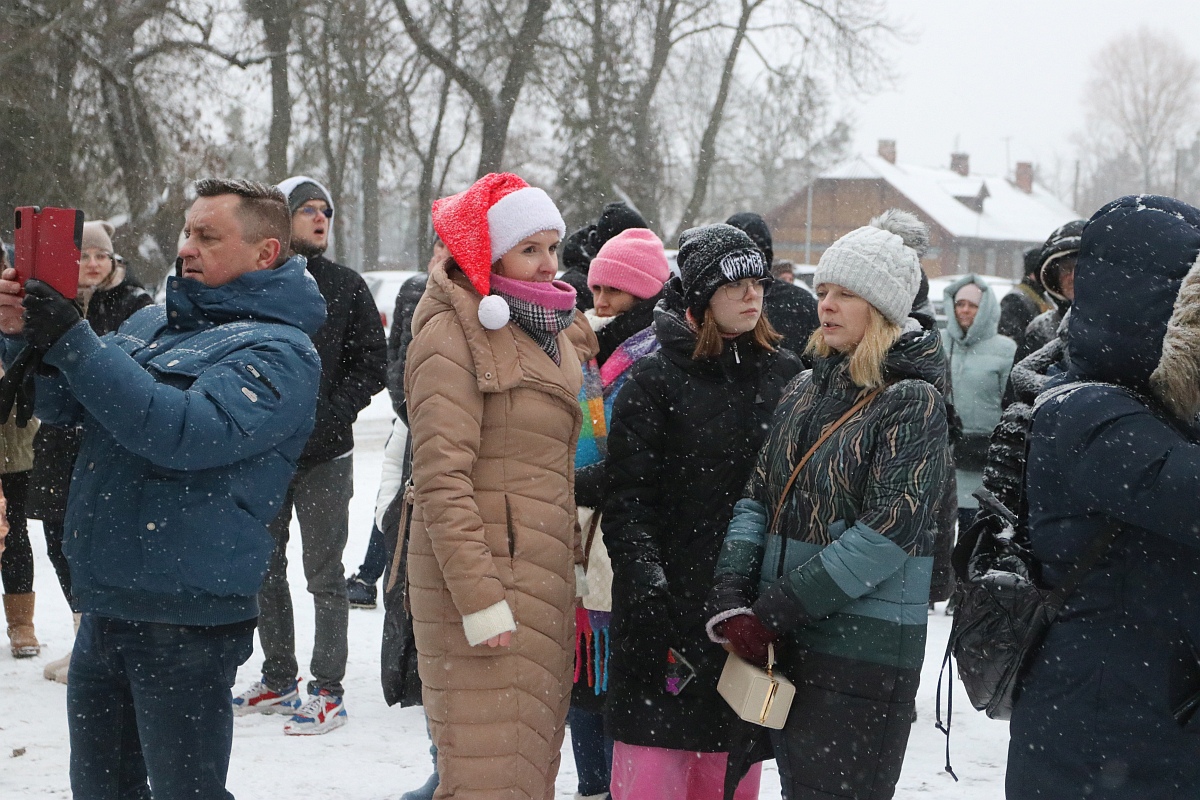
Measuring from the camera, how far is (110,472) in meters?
2.74

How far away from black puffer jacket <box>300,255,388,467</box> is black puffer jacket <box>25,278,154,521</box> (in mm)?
1106

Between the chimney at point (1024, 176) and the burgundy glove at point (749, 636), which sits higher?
the chimney at point (1024, 176)

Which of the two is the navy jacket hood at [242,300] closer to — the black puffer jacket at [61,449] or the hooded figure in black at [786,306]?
the black puffer jacket at [61,449]

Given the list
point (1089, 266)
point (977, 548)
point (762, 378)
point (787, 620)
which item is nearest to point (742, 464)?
point (762, 378)

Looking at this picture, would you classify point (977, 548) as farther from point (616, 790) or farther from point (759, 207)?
point (759, 207)

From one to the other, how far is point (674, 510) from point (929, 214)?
55.2 m

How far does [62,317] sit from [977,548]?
1.99 meters

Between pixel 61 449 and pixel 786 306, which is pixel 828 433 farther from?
pixel 61 449

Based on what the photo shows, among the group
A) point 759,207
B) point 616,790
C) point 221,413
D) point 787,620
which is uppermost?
point 759,207

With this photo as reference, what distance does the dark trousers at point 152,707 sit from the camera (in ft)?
8.96

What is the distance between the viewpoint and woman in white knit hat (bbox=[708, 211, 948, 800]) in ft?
9.14

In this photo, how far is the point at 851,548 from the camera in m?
2.76

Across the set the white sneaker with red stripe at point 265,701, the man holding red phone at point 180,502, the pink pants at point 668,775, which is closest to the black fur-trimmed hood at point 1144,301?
the pink pants at point 668,775

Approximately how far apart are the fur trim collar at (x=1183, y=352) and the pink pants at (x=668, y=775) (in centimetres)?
174
